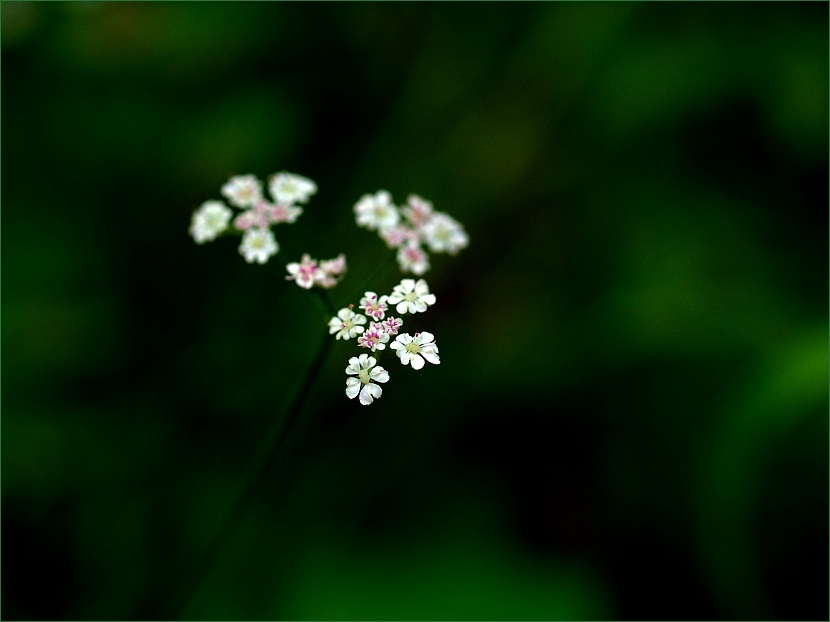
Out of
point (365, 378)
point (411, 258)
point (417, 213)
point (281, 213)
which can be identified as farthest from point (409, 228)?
point (365, 378)

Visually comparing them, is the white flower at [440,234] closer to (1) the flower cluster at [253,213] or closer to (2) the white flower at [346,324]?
(1) the flower cluster at [253,213]

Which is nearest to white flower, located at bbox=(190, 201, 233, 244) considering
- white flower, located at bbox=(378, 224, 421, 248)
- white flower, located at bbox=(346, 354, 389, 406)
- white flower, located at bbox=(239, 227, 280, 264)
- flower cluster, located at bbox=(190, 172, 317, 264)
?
flower cluster, located at bbox=(190, 172, 317, 264)

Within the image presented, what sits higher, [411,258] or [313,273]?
[411,258]

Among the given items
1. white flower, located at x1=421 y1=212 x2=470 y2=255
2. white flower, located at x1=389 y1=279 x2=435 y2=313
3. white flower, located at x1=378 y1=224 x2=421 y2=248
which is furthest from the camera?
white flower, located at x1=421 y1=212 x2=470 y2=255

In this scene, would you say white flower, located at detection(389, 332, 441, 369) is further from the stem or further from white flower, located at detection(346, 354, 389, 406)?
the stem

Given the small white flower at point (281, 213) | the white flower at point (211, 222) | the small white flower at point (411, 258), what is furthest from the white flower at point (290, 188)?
the small white flower at point (411, 258)

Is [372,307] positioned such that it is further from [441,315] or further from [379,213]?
[441,315]
